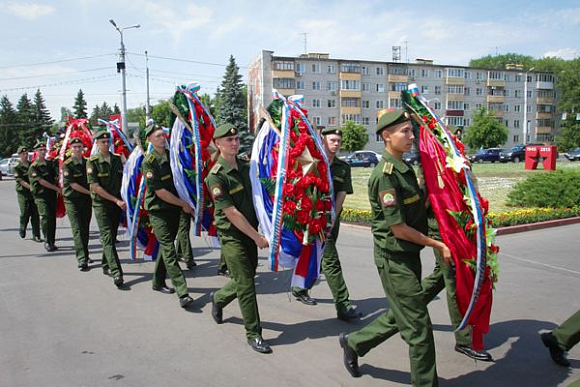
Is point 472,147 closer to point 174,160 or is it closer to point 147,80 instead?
point 147,80

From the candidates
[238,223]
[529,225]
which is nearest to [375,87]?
[529,225]

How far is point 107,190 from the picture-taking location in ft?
24.0

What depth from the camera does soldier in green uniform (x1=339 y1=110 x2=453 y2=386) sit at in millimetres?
3350

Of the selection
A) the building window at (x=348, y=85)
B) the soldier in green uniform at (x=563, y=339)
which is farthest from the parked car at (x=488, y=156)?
the soldier in green uniform at (x=563, y=339)

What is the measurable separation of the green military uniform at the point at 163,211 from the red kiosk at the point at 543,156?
24079 mm

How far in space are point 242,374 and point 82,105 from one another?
85.7 meters

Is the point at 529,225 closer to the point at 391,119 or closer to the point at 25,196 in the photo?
the point at 391,119

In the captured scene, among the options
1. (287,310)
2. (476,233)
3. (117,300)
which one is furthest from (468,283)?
(117,300)

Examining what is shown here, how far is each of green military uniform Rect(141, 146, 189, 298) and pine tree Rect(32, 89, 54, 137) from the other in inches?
2744

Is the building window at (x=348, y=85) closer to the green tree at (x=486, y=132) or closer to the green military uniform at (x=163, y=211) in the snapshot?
the green tree at (x=486, y=132)

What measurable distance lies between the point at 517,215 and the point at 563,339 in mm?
7827

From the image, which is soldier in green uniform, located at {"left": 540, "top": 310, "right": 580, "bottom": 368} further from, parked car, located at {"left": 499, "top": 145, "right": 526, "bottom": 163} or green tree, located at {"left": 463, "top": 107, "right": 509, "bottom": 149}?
green tree, located at {"left": 463, "top": 107, "right": 509, "bottom": 149}

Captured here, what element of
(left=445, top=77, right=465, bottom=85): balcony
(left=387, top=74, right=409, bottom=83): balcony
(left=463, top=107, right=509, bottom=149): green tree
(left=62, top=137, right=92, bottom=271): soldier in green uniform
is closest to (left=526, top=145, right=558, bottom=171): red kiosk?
(left=62, top=137, right=92, bottom=271): soldier in green uniform

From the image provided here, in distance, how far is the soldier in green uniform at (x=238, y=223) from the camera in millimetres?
4523
